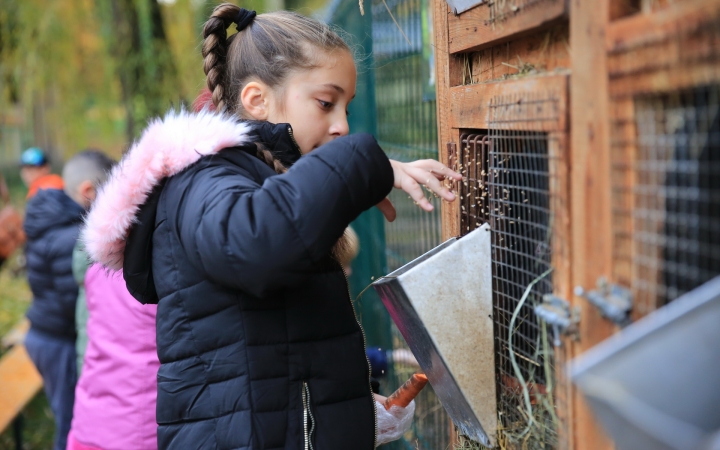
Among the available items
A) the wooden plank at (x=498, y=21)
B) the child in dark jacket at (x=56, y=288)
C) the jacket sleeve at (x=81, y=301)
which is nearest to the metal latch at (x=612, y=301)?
the wooden plank at (x=498, y=21)

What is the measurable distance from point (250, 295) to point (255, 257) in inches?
10.2

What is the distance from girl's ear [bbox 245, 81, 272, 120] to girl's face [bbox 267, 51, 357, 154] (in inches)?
1.6

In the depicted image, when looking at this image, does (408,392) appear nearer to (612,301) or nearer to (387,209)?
(387,209)

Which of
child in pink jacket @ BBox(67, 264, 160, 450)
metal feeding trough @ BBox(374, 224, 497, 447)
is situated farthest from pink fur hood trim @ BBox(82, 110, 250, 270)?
child in pink jacket @ BBox(67, 264, 160, 450)

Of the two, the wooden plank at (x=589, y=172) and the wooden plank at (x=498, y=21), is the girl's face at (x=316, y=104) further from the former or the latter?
the wooden plank at (x=589, y=172)

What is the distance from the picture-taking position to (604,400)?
3.02 feet

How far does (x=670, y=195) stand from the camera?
1.08 m

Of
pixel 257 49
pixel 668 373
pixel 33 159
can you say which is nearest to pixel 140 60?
pixel 33 159

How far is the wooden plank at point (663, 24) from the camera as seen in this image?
3.19 ft

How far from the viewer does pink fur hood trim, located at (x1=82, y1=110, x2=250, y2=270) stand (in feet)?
5.47

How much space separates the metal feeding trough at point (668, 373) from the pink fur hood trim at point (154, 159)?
41.2 inches

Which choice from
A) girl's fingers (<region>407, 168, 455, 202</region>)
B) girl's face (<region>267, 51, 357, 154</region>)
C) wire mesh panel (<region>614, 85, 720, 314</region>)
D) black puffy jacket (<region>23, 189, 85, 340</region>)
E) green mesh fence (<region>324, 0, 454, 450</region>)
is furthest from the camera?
black puffy jacket (<region>23, 189, 85, 340</region>)

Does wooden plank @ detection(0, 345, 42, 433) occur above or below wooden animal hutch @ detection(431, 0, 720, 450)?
below

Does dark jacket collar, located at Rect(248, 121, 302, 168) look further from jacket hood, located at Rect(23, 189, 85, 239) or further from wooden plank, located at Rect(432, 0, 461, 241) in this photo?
jacket hood, located at Rect(23, 189, 85, 239)
